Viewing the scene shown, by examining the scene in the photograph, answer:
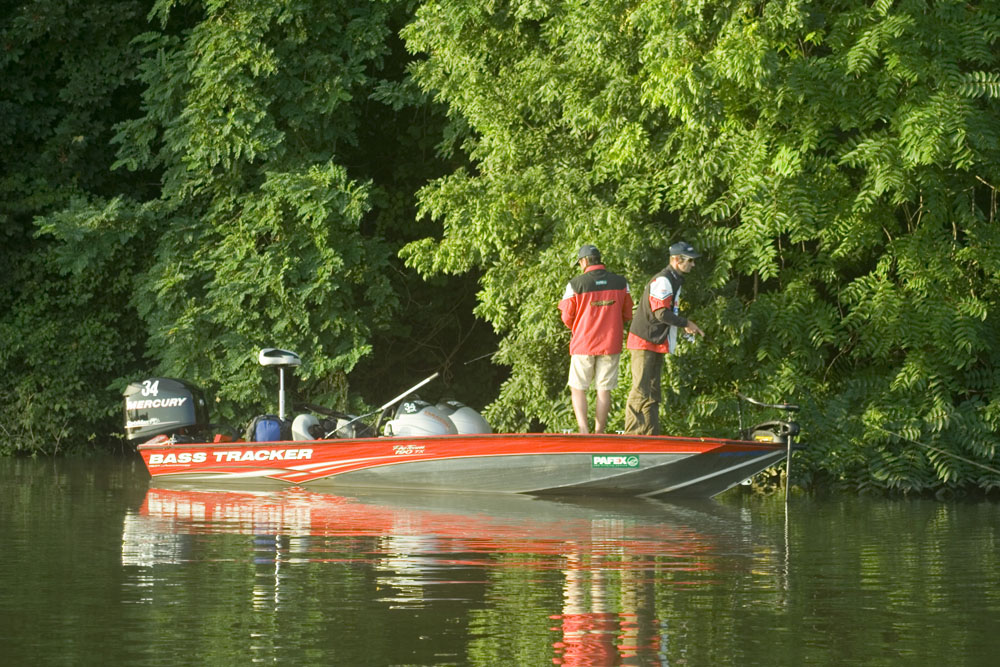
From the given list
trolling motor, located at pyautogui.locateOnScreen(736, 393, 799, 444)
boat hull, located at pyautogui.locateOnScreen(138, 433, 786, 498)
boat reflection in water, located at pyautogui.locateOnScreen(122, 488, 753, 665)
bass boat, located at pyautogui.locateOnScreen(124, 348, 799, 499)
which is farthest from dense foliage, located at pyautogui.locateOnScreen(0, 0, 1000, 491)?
boat reflection in water, located at pyautogui.locateOnScreen(122, 488, 753, 665)

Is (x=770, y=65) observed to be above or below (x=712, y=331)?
above

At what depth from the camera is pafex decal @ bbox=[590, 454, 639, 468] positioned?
13484mm

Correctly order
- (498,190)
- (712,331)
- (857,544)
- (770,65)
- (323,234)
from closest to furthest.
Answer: (857,544) < (770,65) < (712,331) < (498,190) < (323,234)

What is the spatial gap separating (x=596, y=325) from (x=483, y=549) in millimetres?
4806

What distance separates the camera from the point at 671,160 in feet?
51.5

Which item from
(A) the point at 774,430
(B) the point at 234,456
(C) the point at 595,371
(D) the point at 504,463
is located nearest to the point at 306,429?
(B) the point at 234,456

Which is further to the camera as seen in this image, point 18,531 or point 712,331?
point 712,331

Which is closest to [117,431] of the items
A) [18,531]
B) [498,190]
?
[498,190]

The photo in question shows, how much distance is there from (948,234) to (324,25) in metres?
8.03

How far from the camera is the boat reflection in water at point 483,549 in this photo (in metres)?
7.40

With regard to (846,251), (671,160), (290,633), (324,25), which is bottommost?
(290,633)

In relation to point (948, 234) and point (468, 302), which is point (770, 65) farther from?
point (468, 302)

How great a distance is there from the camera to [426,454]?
1420 centimetres

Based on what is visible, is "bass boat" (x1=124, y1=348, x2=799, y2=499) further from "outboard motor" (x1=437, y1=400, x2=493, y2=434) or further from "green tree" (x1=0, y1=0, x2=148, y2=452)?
"green tree" (x1=0, y1=0, x2=148, y2=452)
